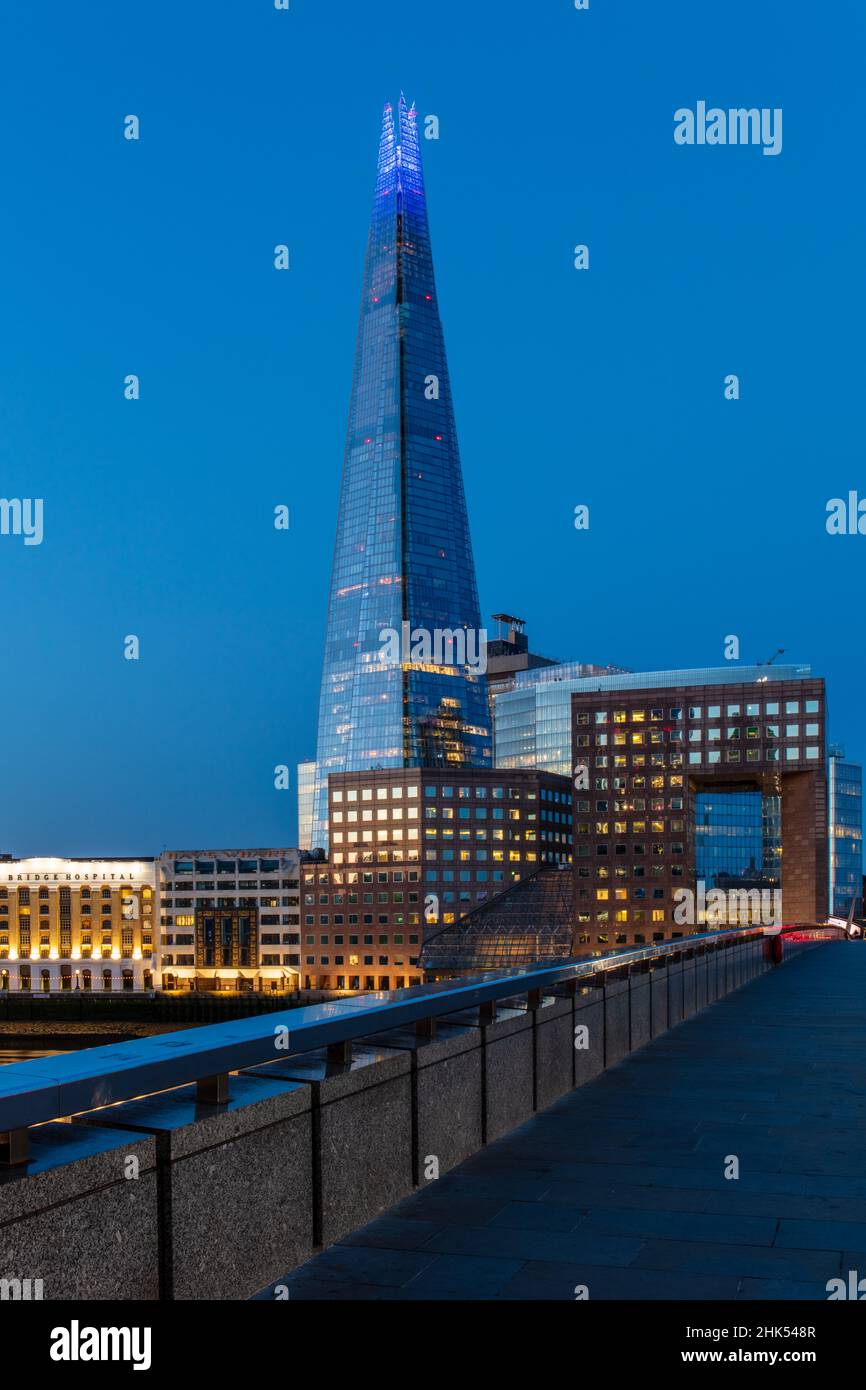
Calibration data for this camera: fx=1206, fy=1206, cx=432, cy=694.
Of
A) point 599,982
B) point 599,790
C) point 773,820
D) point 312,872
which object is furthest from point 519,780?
point 599,982

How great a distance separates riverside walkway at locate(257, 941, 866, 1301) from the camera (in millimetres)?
6719

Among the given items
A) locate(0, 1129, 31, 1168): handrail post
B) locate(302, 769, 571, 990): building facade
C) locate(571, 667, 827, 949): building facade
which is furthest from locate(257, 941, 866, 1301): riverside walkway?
locate(302, 769, 571, 990): building facade

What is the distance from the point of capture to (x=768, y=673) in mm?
185000

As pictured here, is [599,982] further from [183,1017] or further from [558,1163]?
[183,1017]

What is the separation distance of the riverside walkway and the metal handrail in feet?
3.85

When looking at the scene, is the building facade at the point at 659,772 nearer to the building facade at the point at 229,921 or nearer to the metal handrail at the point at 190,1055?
the building facade at the point at 229,921

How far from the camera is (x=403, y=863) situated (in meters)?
167

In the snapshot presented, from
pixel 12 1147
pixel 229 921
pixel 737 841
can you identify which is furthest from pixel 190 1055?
pixel 737 841

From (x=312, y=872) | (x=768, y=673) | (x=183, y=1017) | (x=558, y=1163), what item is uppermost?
(x=768, y=673)

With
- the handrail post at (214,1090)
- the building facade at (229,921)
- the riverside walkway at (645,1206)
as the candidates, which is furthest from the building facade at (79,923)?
the handrail post at (214,1090)

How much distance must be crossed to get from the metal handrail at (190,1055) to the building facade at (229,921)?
533 ft

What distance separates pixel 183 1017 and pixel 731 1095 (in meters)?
147

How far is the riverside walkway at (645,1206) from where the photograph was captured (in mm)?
6719

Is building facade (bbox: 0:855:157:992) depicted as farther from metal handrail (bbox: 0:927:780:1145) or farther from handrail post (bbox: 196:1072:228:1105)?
handrail post (bbox: 196:1072:228:1105)
